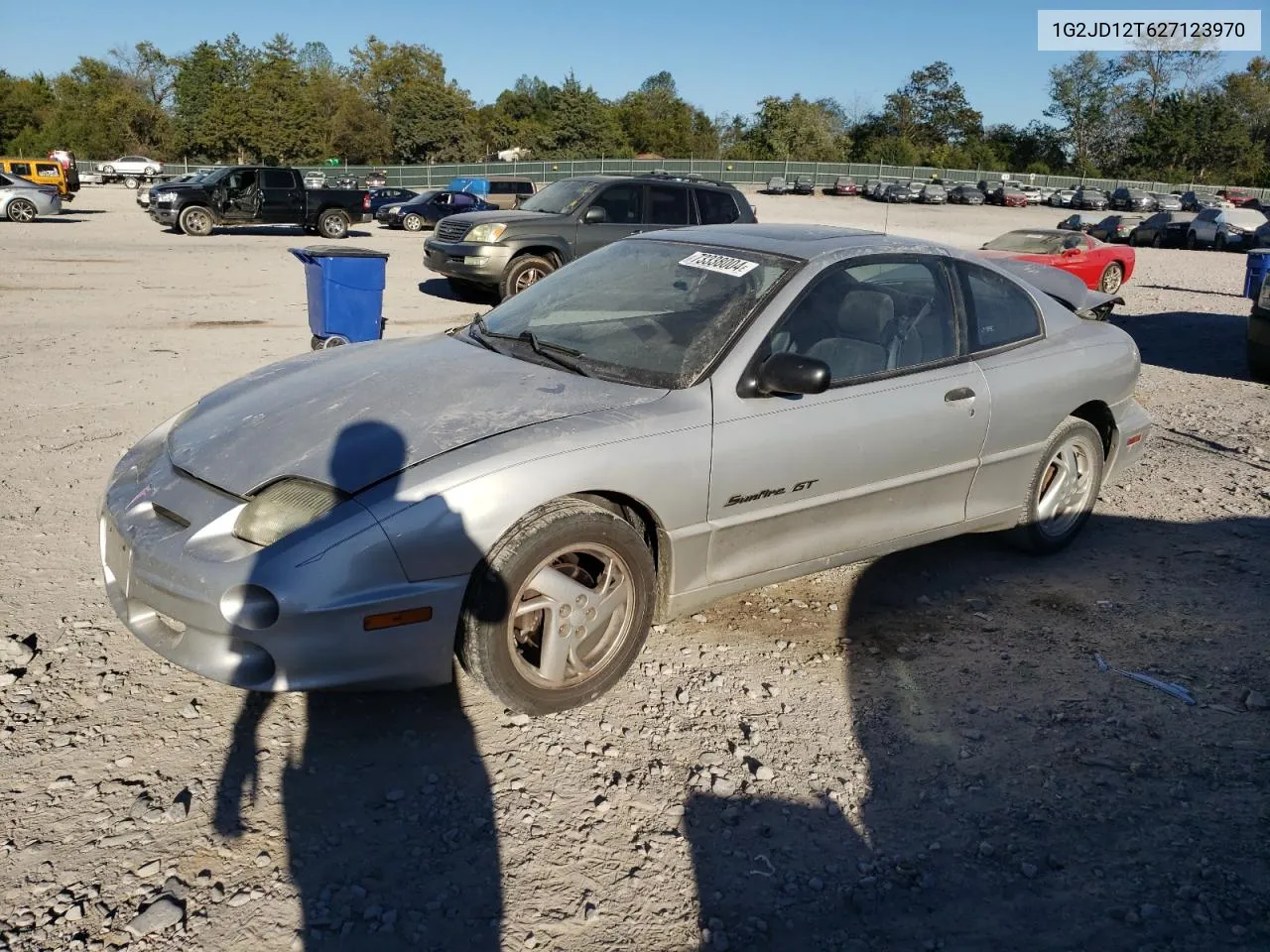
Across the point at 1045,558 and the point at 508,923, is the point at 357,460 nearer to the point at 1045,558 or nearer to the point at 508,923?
the point at 508,923

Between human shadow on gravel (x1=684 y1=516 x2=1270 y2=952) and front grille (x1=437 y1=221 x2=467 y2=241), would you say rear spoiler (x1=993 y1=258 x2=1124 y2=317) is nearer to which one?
human shadow on gravel (x1=684 y1=516 x2=1270 y2=952)

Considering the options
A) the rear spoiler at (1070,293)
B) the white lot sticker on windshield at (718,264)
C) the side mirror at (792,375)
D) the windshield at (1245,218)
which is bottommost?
the side mirror at (792,375)

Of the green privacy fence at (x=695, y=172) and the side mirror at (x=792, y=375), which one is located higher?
the green privacy fence at (x=695, y=172)

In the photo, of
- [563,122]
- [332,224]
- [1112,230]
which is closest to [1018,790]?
[332,224]

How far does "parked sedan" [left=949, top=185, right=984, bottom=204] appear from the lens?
62.8 meters

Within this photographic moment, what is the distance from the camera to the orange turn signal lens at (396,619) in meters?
3.04

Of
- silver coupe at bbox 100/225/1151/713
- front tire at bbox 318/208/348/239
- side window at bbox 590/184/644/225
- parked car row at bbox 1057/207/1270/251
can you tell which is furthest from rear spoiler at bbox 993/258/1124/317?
parked car row at bbox 1057/207/1270/251

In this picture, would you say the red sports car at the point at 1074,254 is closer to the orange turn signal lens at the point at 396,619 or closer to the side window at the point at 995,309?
the side window at the point at 995,309

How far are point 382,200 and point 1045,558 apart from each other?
3087cm

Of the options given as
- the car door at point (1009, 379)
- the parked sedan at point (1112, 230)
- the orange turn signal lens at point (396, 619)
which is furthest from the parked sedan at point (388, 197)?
the orange turn signal lens at point (396, 619)

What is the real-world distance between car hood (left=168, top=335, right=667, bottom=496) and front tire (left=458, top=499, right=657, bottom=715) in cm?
38

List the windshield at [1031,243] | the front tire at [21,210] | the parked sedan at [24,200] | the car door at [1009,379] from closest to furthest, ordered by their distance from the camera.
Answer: the car door at [1009,379] < the windshield at [1031,243] < the parked sedan at [24,200] < the front tire at [21,210]

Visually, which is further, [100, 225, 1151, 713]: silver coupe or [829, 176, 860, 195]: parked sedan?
[829, 176, 860, 195]: parked sedan

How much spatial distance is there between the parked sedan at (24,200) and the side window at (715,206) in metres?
20.8
